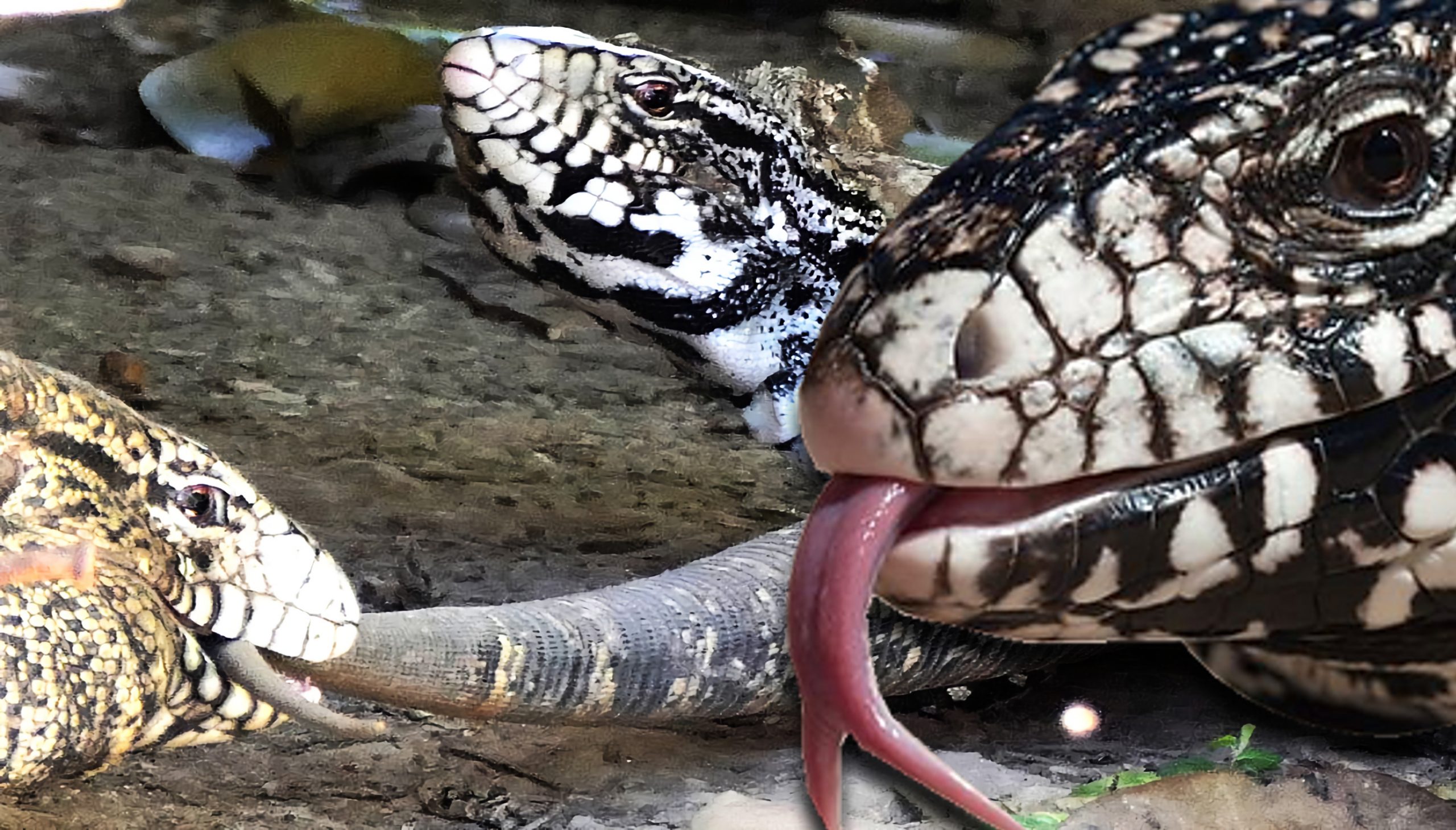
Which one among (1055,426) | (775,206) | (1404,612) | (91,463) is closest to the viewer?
(1055,426)

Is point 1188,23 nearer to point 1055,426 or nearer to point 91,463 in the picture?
point 1055,426

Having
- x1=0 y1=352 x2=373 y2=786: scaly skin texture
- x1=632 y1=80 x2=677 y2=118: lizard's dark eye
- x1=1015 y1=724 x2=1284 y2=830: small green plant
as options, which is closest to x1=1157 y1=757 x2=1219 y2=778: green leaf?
x1=1015 y1=724 x2=1284 y2=830: small green plant

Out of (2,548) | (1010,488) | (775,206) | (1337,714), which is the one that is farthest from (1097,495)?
(775,206)

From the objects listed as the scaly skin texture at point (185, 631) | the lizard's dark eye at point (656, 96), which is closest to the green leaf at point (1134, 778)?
the scaly skin texture at point (185, 631)

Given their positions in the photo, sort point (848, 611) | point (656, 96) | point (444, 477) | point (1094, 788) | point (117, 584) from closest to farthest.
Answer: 1. point (848, 611)
2. point (117, 584)
3. point (1094, 788)
4. point (444, 477)
5. point (656, 96)

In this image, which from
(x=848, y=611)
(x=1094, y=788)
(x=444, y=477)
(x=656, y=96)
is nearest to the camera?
(x=848, y=611)

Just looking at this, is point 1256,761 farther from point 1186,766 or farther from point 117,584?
point 117,584

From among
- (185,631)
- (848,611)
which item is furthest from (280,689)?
(848,611)
